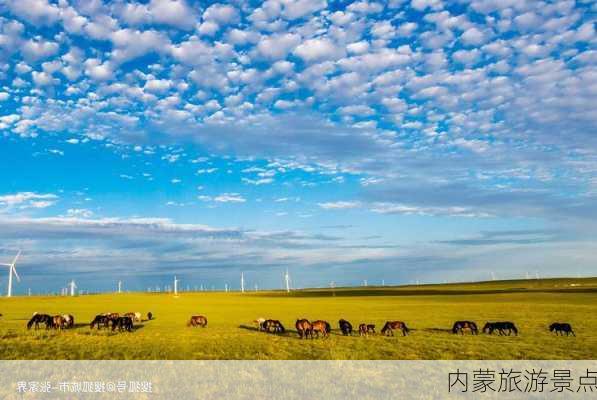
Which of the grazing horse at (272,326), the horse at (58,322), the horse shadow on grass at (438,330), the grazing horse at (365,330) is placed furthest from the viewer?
the horse at (58,322)

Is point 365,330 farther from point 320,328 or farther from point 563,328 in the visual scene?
point 563,328

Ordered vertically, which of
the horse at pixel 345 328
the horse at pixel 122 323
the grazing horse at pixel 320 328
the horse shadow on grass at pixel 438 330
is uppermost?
the horse at pixel 122 323

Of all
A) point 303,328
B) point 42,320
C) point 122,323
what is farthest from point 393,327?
point 42,320

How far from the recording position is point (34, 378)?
19719 mm

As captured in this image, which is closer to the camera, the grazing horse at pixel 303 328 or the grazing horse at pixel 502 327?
the grazing horse at pixel 303 328

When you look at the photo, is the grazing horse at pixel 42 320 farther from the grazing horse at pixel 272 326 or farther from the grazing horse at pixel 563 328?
the grazing horse at pixel 563 328

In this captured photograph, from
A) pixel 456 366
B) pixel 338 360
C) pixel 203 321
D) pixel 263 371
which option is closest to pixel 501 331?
pixel 456 366

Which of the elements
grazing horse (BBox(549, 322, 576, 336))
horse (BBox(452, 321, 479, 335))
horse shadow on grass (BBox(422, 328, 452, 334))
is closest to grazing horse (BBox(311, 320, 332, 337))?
horse shadow on grass (BBox(422, 328, 452, 334))

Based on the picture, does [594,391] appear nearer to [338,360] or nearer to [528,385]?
[528,385]

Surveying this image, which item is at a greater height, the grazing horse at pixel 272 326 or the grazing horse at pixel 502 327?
the grazing horse at pixel 272 326

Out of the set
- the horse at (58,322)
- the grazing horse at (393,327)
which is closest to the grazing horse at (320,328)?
the grazing horse at (393,327)

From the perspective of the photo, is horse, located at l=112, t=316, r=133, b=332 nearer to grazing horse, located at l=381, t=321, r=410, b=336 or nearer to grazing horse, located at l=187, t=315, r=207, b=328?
grazing horse, located at l=187, t=315, r=207, b=328

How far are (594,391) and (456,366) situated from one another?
5.48m

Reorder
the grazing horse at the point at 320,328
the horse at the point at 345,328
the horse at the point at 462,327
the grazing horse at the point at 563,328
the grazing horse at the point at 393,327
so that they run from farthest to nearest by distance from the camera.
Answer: the horse at the point at 462,327, the horse at the point at 345,328, the grazing horse at the point at 393,327, the grazing horse at the point at 563,328, the grazing horse at the point at 320,328
